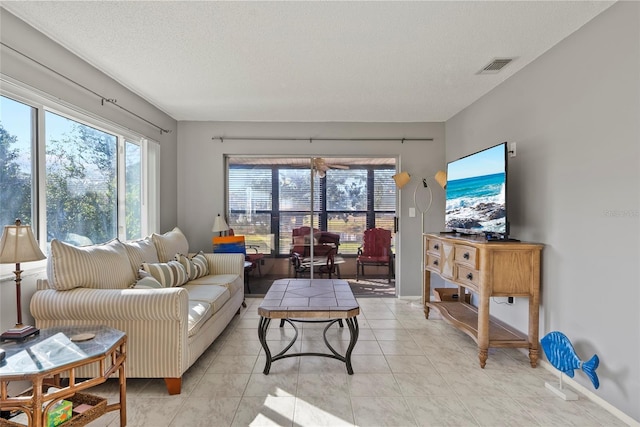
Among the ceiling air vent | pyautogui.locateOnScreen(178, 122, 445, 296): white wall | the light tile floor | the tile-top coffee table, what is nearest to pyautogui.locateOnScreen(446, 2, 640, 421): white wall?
the ceiling air vent

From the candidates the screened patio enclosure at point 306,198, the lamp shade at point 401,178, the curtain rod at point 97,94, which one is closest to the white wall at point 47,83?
the curtain rod at point 97,94

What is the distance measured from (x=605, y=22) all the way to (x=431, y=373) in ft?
8.46

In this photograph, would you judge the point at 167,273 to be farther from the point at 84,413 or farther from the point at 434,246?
the point at 434,246

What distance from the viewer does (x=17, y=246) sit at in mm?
1835

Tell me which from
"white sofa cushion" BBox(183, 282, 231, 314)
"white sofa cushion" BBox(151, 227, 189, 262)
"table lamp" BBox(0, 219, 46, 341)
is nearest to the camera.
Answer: "table lamp" BBox(0, 219, 46, 341)

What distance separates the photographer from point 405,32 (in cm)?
228

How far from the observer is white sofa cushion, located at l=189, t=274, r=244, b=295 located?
3410 mm

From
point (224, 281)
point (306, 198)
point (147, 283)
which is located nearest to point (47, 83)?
point (147, 283)

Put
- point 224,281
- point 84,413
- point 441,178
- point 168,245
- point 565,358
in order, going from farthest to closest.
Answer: point 441,178 < point 168,245 < point 224,281 < point 565,358 < point 84,413

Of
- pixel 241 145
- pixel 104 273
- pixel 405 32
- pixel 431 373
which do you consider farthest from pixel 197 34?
pixel 431 373

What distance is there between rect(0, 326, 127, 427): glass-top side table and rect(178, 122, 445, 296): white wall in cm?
286

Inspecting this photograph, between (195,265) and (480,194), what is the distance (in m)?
2.91

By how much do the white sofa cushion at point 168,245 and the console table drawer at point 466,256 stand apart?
2.86 m

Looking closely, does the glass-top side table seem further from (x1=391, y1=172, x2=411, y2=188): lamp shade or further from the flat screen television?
(x1=391, y1=172, x2=411, y2=188): lamp shade
